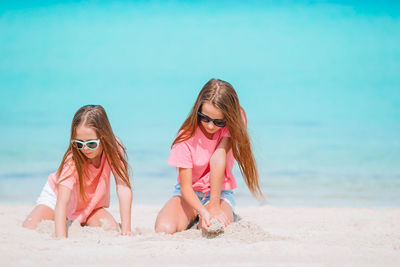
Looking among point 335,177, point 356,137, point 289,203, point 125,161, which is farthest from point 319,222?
point 356,137

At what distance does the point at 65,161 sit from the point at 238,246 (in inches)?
61.6

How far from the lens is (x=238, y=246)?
282 cm

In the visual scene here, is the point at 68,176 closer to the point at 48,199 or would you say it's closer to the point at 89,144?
the point at 89,144

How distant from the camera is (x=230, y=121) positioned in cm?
346

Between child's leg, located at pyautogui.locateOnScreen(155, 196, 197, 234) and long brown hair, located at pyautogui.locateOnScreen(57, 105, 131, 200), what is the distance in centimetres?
38

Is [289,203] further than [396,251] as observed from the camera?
Yes

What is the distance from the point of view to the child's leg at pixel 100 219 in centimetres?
375

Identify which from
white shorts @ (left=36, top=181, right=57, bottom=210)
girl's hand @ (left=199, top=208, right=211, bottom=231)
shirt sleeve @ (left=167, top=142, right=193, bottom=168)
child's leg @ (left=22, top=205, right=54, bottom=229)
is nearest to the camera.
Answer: girl's hand @ (left=199, top=208, right=211, bottom=231)

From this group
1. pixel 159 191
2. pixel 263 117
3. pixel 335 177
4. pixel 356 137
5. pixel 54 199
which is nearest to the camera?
pixel 54 199

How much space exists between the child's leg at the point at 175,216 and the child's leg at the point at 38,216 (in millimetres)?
939

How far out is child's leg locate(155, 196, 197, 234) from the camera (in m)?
3.54

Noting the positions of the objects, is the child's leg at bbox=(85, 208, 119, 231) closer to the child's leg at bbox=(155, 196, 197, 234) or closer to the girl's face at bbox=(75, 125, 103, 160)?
the child's leg at bbox=(155, 196, 197, 234)

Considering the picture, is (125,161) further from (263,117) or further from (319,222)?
(263,117)

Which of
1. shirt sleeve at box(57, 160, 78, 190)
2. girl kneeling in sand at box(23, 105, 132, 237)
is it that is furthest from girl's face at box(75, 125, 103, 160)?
shirt sleeve at box(57, 160, 78, 190)
